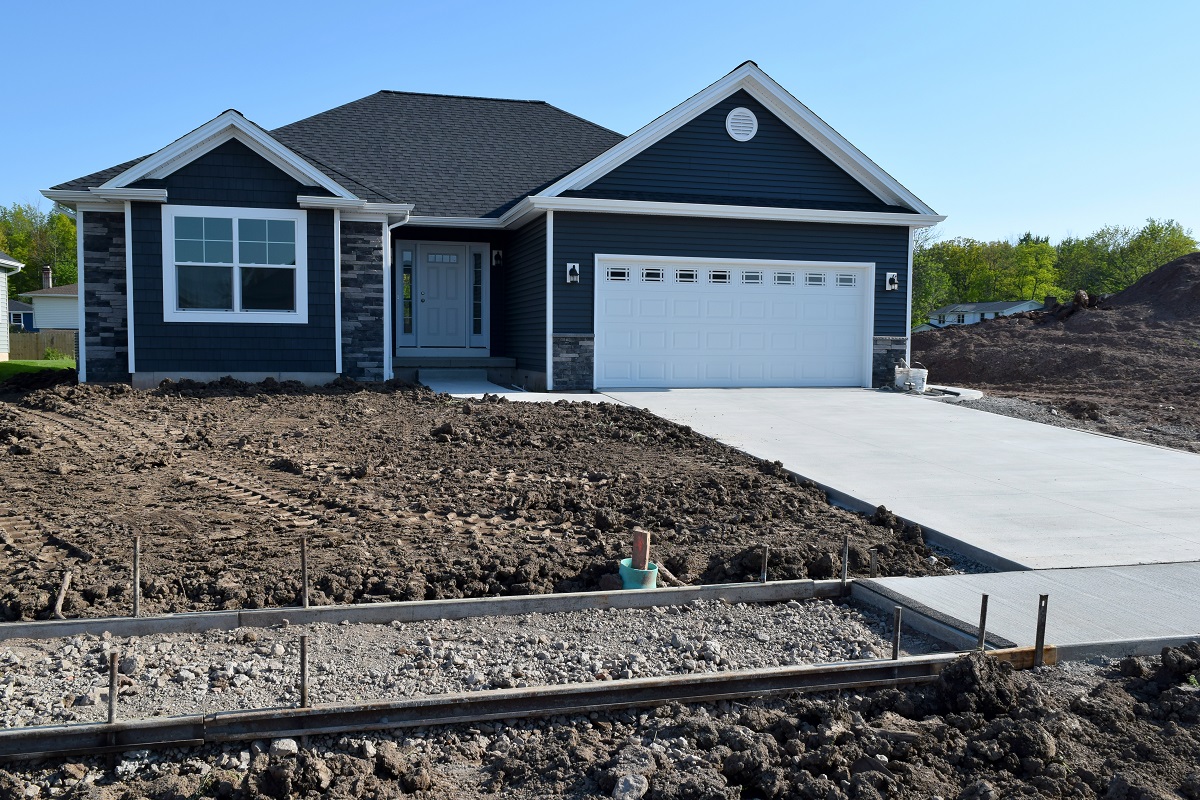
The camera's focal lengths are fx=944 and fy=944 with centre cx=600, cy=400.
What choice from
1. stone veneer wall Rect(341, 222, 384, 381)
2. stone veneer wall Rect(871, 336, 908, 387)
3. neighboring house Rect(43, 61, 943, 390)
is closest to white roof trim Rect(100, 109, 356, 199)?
neighboring house Rect(43, 61, 943, 390)

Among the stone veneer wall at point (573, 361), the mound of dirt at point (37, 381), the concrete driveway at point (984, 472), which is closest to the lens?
the concrete driveway at point (984, 472)

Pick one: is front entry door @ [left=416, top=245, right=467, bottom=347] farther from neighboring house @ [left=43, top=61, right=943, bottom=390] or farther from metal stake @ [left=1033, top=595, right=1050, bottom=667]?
metal stake @ [left=1033, top=595, right=1050, bottom=667]

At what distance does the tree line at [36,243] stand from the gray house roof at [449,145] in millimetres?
51980

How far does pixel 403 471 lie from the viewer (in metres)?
8.25

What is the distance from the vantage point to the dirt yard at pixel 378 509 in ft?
17.1

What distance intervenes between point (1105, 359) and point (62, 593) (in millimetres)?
23560

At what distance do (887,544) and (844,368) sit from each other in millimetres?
10825

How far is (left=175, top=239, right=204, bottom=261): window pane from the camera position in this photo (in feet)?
45.8

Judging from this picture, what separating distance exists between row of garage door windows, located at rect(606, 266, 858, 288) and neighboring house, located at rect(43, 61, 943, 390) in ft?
0.11

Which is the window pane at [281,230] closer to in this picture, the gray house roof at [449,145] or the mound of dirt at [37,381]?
the gray house roof at [449,145]

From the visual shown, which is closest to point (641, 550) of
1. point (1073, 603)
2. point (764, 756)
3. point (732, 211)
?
point (764, 756)

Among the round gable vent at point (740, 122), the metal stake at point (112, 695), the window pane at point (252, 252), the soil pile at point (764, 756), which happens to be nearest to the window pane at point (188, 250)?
the window pane at point (252, 252)

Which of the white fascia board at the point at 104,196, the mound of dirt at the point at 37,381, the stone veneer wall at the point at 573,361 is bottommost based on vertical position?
the mound of dirt at the point at 37,381

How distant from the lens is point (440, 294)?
18.4 meters
